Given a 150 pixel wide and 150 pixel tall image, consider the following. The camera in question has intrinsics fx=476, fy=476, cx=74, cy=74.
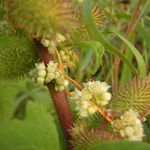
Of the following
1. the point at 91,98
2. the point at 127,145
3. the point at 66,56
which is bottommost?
the point at 127,145

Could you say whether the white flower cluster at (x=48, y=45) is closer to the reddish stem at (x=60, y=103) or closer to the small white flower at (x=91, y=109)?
the reddish stem at (x=60, y=103)

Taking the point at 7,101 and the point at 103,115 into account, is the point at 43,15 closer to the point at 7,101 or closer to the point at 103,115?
the point at 103,115

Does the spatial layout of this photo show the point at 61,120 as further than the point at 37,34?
Yes

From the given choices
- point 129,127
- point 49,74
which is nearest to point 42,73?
point 49,74

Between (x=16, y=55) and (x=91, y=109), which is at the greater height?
(x=16, y=55)

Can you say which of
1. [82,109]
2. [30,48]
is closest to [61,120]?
[82,109]

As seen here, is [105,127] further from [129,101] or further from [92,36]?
[92,36]

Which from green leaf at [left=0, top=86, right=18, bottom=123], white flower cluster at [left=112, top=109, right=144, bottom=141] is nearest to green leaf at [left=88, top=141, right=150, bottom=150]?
white flower cluster at [left=112, top=109, right=144, bottom=141]
